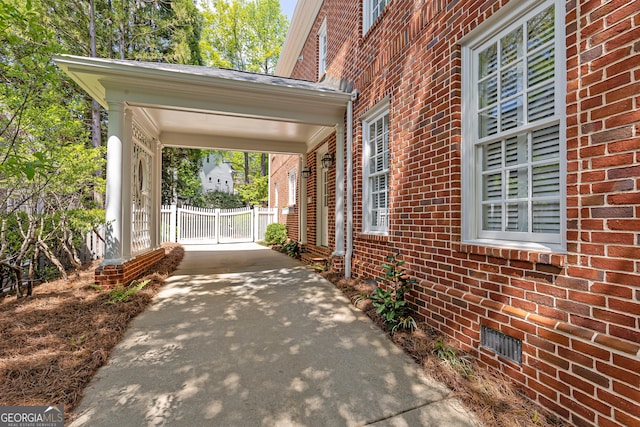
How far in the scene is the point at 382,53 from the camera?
13.0 ft

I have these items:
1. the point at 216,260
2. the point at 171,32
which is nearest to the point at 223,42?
the point at 171,32

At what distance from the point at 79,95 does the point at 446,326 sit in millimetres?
11533

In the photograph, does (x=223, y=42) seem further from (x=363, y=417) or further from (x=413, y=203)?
(x=363, y=417)

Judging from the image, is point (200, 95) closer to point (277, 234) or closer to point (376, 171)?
point (376, 171)

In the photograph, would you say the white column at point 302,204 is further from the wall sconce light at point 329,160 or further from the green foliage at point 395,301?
the green foliage at point 395,301

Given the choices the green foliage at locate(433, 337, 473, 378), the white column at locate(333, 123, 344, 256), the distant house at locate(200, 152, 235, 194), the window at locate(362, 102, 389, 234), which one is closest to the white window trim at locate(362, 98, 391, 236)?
the window at locate(362, 102, 389, 234)

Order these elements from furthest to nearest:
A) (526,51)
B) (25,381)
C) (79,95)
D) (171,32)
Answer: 1. (171,32)
2. (79,95)
3. (526,51)
4. (25,381)

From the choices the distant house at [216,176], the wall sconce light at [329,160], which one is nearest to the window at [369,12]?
the wall sconce light at [329,160]

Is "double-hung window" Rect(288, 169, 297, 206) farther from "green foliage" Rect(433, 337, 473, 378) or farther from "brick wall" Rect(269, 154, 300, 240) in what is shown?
"green foliage" Rect(433, 337, 473, 378)

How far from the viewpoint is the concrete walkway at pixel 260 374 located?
175cm

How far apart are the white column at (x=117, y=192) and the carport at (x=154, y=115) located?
12 millimetres

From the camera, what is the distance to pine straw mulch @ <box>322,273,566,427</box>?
5.50 ft

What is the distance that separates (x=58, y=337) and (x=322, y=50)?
7.12 m

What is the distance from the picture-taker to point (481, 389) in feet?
6.41
